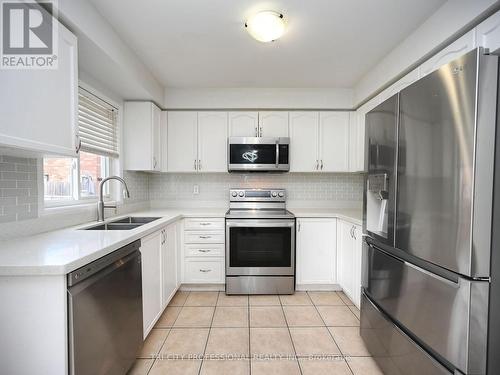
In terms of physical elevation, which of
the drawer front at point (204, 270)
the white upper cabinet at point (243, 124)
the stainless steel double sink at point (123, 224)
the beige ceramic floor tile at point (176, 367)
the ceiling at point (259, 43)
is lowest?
the beige ceramic floor tile at point (176, 367)

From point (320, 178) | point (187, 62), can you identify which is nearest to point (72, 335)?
point (187, 62)

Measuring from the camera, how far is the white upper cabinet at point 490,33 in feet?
3.93

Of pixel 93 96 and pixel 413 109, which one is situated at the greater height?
pixel 93 96

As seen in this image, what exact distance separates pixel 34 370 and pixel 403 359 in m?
1.72

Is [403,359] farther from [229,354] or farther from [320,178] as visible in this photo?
[320,178]

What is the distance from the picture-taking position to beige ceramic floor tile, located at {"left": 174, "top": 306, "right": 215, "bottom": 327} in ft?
6.68

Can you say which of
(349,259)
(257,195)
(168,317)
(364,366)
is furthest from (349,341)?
(257,195)

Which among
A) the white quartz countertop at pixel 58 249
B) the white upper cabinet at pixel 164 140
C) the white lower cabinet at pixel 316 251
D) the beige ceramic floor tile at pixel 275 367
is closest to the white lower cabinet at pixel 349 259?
the white lower cabinet at pixel 316 251

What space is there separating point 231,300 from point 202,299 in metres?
0.31

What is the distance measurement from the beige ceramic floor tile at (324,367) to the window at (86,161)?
2087 millimetres

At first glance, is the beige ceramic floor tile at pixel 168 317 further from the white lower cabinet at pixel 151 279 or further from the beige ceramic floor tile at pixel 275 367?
the beige ceramic floor tile at pixel 275 367

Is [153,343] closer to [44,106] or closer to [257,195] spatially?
[44,106]

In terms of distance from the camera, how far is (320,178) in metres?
3.18

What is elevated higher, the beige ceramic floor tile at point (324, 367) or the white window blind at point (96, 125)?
the white window blind at point (96, 125)
